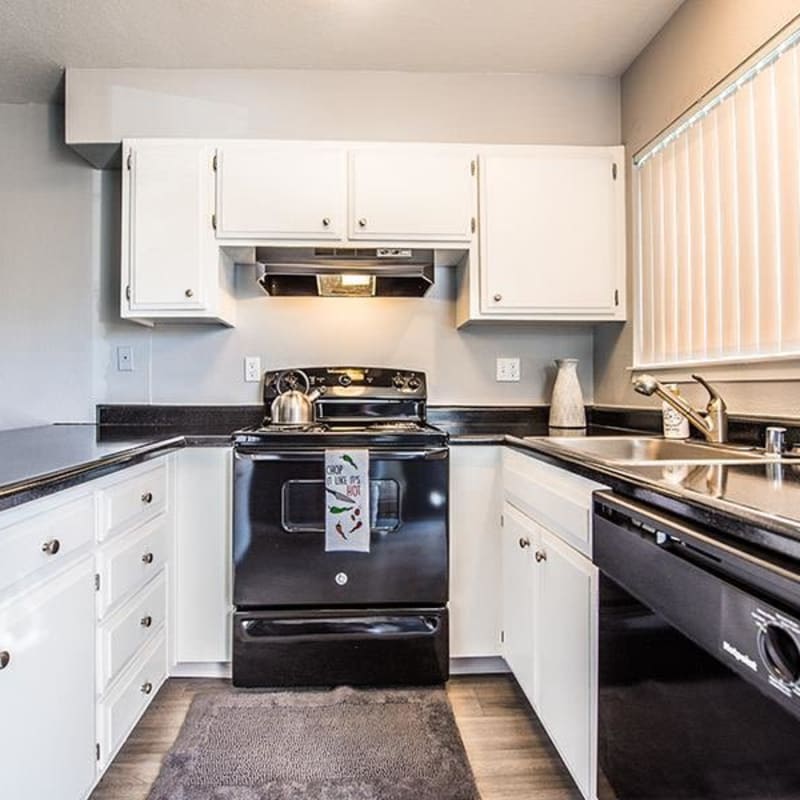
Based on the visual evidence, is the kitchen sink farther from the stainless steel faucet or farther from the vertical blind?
the vertical blind

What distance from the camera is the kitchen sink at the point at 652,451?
4.61 ft

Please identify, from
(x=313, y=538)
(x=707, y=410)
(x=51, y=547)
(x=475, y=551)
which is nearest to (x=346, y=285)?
(x=313, y=538)

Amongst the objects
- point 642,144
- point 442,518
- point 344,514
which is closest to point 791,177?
point 642,144

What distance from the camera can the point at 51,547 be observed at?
1.15 metres

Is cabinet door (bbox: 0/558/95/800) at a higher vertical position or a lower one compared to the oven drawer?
higher

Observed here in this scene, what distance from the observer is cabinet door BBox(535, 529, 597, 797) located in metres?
1.32

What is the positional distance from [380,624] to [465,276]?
136 cm

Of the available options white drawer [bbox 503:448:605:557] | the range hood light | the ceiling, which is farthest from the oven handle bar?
the ceiling

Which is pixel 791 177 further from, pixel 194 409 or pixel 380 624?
pixel 194 409

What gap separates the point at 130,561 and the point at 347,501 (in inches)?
26.1

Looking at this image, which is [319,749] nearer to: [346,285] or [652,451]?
[652,451]

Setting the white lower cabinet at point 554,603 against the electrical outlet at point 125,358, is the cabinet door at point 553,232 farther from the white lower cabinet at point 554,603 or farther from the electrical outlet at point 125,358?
the electrical outlet at point 125,358

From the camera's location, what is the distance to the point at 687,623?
84 cm

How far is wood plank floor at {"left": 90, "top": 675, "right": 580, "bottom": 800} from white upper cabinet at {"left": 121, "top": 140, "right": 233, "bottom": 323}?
4.54ft
